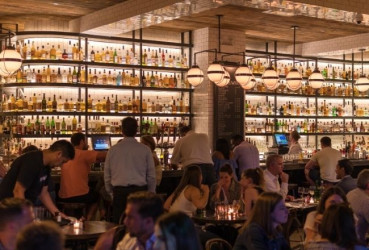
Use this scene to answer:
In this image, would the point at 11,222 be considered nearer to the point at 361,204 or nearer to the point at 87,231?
the point at 87,231

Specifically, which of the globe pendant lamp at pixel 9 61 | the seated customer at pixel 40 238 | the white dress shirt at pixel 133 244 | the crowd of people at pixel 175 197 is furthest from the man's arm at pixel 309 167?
the seated customer at pixel 40 238

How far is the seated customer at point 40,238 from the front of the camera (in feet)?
7.95

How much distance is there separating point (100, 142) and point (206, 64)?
2874mm

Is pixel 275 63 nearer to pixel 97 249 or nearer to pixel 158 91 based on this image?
pixel 158 91

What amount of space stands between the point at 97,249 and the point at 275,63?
10.5m

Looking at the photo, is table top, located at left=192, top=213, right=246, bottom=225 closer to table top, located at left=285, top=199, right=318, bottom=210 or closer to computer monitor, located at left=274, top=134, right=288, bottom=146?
table top, located at left=285, top=199, right=318, bottom=210

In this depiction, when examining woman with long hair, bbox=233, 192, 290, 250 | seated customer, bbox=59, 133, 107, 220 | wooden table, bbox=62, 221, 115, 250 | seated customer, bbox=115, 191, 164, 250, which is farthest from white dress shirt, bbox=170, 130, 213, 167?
A: seated customer, bbox=115, 191, 164, 250

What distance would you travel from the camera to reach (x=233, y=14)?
10.5 meters

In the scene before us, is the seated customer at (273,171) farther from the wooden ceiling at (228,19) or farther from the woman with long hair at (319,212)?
the wooden ceiling at (228,19)

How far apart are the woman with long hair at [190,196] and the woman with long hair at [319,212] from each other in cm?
172

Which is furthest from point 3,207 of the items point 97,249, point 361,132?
point 361,132

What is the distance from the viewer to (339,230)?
3.83 m

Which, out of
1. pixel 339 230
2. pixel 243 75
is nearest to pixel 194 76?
pixel 243 75

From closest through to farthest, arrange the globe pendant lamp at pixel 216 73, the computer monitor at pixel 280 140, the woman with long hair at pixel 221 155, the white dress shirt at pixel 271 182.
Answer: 1. the white dress shirt at pixel 271 182
2. the woman with long hair at pixel 221 155
3. the globe pendant lamp at pixel 216 73
4. the computer monitor at pixel 280 140
